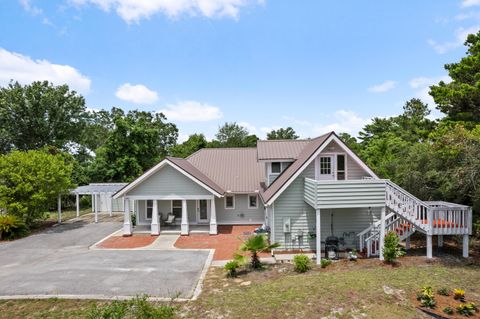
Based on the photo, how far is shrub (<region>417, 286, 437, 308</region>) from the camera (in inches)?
343

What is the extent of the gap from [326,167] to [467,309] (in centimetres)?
881

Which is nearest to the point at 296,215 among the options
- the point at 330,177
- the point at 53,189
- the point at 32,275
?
the point at 330,177

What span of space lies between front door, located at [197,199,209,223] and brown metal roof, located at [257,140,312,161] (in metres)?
5.94

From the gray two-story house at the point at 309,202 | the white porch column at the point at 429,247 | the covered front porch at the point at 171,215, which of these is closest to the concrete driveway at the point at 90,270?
the covered front porch at the point at 171,215

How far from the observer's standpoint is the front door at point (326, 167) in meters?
16.1

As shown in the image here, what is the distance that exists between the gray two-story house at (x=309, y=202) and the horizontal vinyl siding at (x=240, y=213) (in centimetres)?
7

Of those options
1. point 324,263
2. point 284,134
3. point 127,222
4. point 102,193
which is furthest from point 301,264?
point 284,134

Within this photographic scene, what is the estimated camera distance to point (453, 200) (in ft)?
52.3

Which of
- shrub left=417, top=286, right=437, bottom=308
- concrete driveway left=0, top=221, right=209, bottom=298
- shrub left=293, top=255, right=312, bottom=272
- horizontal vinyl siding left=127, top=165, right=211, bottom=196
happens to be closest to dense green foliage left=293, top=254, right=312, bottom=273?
shrub left=293, top=255, right=312, bottom=272

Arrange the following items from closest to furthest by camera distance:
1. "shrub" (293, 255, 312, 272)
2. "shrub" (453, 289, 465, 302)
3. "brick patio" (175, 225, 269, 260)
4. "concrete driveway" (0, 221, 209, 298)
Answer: "shrub" (453, 289, 465, 302)
"concrete driveway" (0, 221, 209, 298)
"shrub" (293, 255, 312, 272)
"brick patio" (175, 225, 269, 260)

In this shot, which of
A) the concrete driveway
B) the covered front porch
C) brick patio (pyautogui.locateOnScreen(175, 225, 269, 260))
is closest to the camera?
the concrete driveway

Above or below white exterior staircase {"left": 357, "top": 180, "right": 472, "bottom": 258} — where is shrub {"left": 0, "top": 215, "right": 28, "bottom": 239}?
below

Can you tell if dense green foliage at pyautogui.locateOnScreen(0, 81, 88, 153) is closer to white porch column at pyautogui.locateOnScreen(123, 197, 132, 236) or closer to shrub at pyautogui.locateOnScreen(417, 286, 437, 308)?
white porch column at pyautogui.locateOnScreen(123, 197, 132, 236)

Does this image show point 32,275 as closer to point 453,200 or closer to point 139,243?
point 139,243
